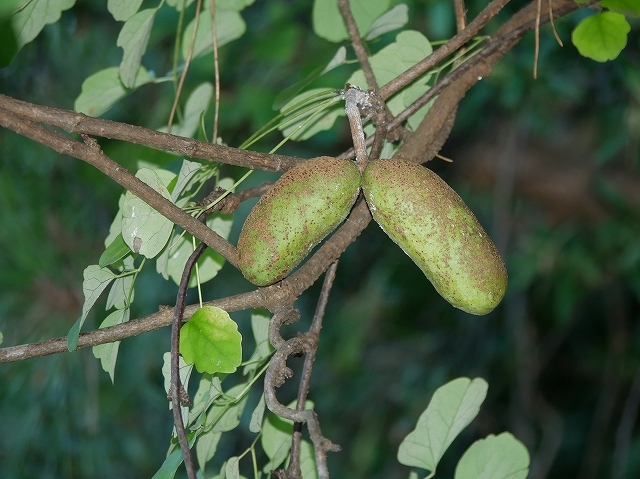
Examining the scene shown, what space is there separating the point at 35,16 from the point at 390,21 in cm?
41

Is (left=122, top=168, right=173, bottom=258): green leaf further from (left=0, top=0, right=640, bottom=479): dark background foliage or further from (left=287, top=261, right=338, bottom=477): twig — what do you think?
(left=0, top=0, right=640, bottom=479): dark background foliage

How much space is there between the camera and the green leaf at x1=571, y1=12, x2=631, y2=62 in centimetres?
84

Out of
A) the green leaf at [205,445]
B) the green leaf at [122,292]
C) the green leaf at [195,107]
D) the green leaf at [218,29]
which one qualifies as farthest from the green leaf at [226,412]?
the green leaf at [218,29]

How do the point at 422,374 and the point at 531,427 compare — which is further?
the point at 422,374

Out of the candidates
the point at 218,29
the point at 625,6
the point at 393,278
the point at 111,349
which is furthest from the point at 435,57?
the point at 393,278

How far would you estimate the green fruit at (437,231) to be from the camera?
61 centimetres

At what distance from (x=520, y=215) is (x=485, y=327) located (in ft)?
1.19

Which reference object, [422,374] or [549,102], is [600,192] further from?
[422,374]

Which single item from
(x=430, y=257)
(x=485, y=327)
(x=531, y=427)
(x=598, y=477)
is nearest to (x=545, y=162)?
(x=485, y=327)

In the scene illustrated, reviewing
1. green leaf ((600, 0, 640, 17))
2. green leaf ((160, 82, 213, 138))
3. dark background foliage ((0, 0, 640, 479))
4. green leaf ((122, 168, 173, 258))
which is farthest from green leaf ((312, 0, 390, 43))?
dark background foliage ((0, 0, 640, 479))

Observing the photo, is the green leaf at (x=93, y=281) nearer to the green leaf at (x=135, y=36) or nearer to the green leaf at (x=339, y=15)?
the green leaf at (x=135, y=36)

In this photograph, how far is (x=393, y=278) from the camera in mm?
2334

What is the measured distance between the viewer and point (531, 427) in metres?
2.12

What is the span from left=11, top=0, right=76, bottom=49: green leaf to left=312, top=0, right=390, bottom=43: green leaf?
1.01 feet
